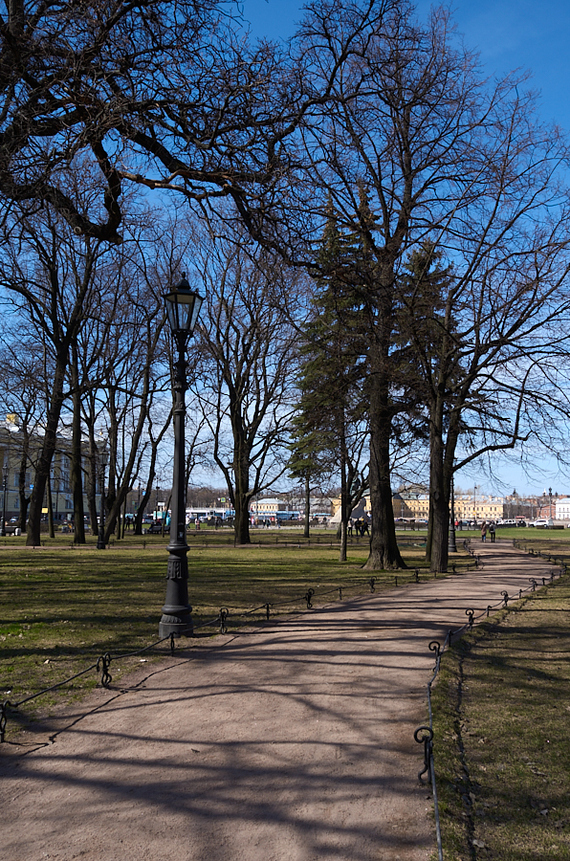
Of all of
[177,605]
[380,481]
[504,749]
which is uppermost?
[380,481]

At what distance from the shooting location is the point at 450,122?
17.6 meters

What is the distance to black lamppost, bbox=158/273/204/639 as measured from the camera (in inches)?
353

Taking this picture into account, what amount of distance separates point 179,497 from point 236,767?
15.8 ft

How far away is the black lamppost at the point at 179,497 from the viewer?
29.4 ft

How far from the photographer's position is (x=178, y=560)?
910cm

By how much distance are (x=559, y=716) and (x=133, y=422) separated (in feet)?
114

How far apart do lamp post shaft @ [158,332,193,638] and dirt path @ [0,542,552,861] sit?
671 mm

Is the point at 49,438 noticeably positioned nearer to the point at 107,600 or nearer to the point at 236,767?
the point at 107,600

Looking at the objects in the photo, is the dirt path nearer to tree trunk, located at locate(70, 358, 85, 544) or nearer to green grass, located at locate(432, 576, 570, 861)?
green grass, located at locate(432, 576, 570, 861)

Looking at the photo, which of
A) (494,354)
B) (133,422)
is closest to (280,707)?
(494,354)

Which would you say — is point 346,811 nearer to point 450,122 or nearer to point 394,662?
point 394,662

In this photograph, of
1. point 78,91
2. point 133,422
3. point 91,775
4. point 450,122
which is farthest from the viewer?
point 133,422

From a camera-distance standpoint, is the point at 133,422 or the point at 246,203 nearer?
the point at 246,203

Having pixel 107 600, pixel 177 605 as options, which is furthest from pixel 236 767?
pixel 107 600
